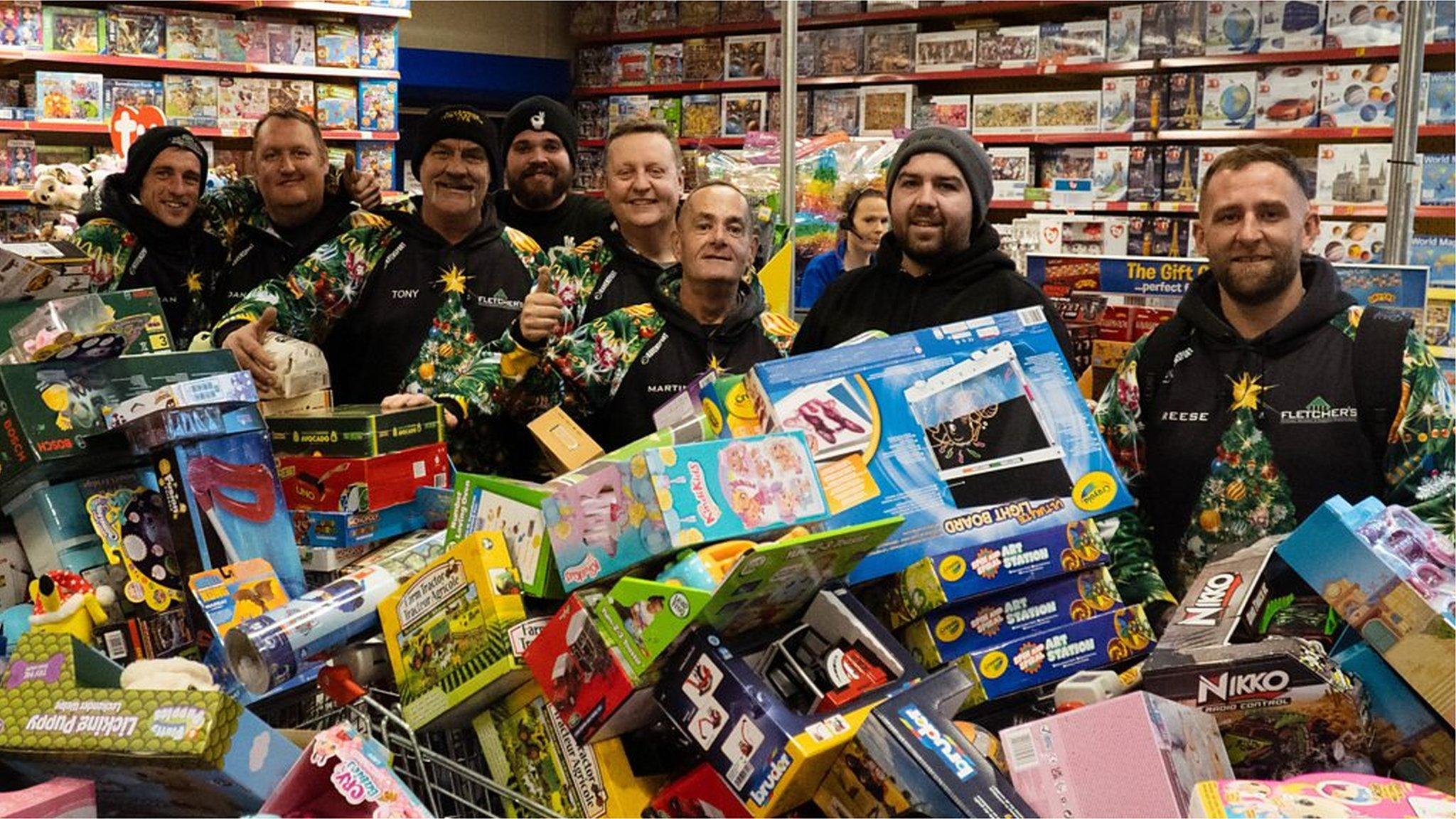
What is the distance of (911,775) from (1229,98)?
6.70 meters

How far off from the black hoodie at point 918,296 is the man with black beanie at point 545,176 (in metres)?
0.98

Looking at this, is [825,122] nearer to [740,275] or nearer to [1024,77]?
[1024,77]

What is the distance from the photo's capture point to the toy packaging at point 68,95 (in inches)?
275

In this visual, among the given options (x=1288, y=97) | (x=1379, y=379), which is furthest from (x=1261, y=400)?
(x=1288, y=97)

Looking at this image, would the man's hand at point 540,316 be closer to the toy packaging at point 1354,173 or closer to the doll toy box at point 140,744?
the doll toy box at point 140,744

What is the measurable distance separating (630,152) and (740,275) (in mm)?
634

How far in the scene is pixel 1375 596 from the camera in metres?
1.62

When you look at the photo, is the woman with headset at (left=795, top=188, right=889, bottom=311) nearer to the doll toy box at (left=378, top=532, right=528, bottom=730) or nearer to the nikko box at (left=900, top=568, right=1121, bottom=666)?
the nikko box at (left=900, top=568, right=1121, bottom=666)

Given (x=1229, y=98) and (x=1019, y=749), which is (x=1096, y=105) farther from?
(x=1019, y=749)

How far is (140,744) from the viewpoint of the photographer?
150 centimetres

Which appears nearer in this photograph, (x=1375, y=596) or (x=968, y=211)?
(x=1375, y=596)

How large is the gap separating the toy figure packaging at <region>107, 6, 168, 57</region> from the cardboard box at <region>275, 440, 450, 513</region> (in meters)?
5.97

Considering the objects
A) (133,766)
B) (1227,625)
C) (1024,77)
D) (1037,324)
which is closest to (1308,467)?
(1037,324)

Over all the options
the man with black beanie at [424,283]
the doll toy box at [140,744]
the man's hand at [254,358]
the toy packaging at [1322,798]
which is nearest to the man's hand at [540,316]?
the man with black beanie at [424,283]
